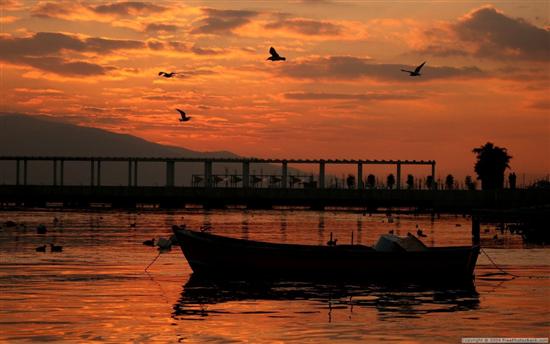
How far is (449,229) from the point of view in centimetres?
9675

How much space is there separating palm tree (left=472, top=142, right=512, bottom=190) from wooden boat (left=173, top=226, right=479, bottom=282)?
406 feet

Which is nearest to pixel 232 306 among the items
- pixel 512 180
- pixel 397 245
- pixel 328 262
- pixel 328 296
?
pixel 328 296

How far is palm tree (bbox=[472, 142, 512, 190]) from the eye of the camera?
16400 centimetres

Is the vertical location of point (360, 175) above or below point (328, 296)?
above

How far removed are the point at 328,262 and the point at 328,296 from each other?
446 centimetres

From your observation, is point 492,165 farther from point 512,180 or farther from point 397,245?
point 397,245

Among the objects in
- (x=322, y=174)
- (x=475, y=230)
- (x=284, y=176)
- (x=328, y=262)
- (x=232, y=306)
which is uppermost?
(x=322, y=174)

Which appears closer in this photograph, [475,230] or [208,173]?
[475,230]

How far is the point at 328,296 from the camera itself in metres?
36.7

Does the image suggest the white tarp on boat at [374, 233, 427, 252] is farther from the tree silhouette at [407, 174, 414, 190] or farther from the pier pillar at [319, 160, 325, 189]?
the tree silhouette at [407, 174, 414, 190]

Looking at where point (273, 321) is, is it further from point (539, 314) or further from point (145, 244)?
point (145, 244)

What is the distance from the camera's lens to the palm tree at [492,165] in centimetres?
16400

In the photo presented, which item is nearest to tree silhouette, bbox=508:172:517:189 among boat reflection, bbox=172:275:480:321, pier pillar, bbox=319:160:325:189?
pier pillar, bbox=319:160:325:189

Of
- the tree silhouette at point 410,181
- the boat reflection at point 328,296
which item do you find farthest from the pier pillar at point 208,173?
the boat reflection at point 328,296
